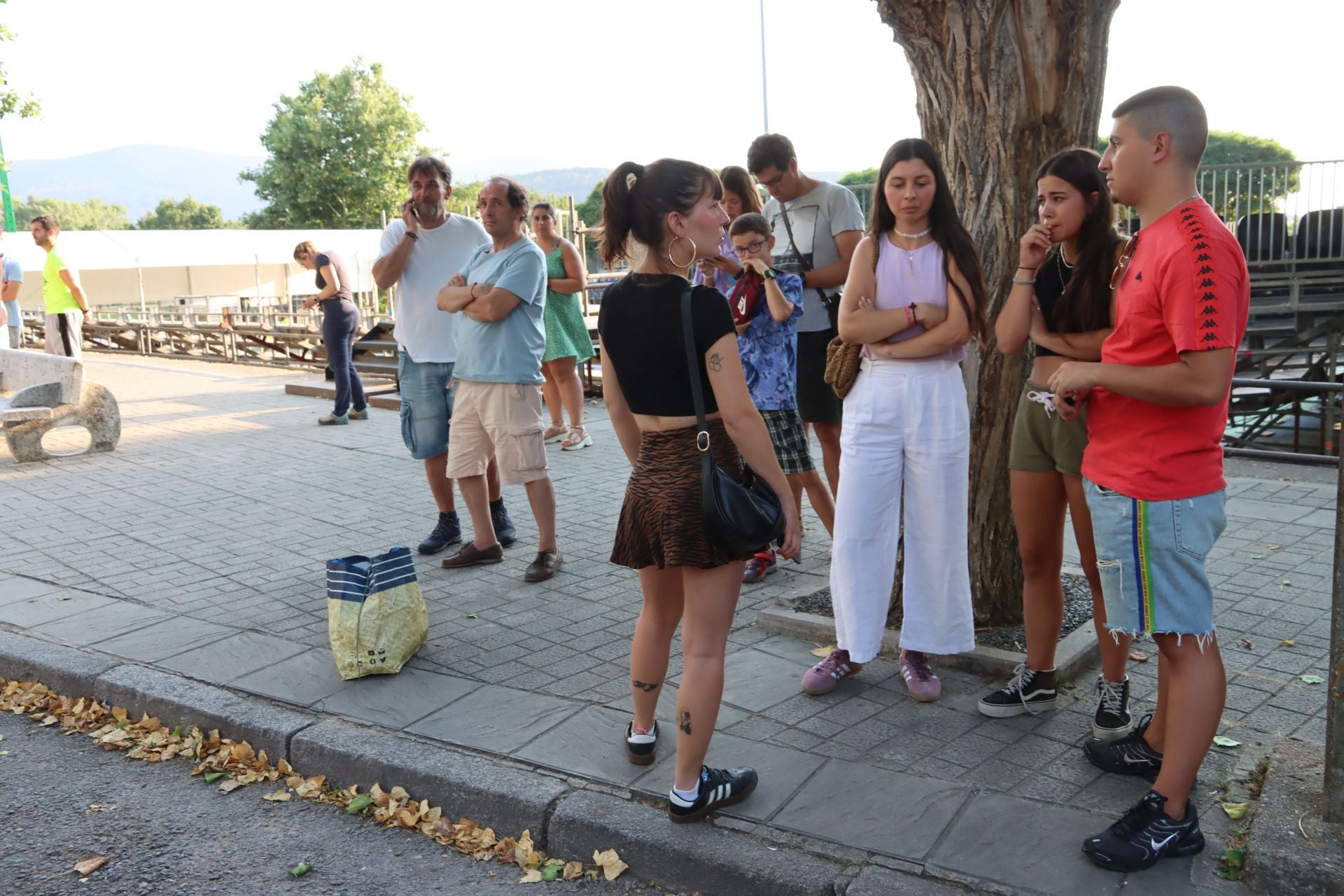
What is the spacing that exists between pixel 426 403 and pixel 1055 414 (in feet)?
12.3

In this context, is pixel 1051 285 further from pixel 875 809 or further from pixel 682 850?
pixel 682 850

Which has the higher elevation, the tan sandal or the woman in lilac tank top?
the woman in lilac tank top

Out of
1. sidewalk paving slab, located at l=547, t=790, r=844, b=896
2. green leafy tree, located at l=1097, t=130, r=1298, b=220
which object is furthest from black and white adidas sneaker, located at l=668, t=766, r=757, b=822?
green leafy tree, located at l=1097, t=130, r=1298, b=220

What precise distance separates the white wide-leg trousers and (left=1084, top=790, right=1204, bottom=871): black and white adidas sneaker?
3.65 ft

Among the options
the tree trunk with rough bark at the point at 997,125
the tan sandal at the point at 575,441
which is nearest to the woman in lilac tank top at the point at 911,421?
the tree trunk with rough bark at the point at 997,125

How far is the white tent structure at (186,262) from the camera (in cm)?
3478

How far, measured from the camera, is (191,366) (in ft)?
67.1

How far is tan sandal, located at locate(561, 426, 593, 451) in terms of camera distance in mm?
9406

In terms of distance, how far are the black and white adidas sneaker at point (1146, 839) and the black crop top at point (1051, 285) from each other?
1.43 m

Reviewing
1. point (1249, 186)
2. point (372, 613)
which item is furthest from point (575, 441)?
point (1249, 186)

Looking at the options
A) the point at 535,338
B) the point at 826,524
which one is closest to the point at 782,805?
the point at 826,524

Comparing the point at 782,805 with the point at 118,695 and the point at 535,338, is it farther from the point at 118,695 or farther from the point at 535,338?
the point at 535,338

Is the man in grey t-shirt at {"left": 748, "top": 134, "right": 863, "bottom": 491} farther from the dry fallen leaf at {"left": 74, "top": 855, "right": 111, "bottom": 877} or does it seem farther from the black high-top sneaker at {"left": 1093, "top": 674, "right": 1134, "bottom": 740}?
the dry fallen leaf at {"left": 74, "top": 855, "right": 111, "bottom": 877}

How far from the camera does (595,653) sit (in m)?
4.63
